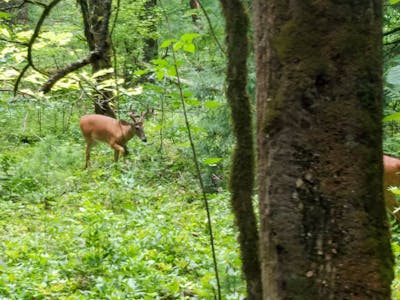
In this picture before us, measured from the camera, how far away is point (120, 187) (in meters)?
9.12

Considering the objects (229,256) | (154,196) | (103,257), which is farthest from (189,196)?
(229,256)

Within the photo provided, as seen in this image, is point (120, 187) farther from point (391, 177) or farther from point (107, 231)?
point (391, 177)

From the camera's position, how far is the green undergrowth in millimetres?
5086

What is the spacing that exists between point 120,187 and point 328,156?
778 centimetres

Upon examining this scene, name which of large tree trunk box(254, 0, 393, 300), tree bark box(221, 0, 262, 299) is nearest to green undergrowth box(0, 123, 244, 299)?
tree bark box(221, 0, 262, 299)

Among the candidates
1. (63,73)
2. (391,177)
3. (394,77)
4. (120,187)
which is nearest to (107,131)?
(120,187)

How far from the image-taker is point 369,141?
1.54 m

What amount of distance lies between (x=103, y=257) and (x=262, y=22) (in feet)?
14.8

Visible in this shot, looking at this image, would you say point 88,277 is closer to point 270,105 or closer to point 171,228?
point 171,228

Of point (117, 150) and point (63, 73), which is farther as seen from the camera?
point (117, 150)

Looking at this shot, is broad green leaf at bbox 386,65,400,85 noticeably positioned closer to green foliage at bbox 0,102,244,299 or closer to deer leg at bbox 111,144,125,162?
green foliage at bbox 0,102,244,299

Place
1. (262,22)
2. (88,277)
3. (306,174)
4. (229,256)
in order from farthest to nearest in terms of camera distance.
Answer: (88,277), (229,256), (262,22), (306,174)

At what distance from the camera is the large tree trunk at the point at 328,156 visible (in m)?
1.50

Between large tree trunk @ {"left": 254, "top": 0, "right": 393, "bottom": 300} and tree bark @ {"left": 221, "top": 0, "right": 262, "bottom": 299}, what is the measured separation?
0.89m
